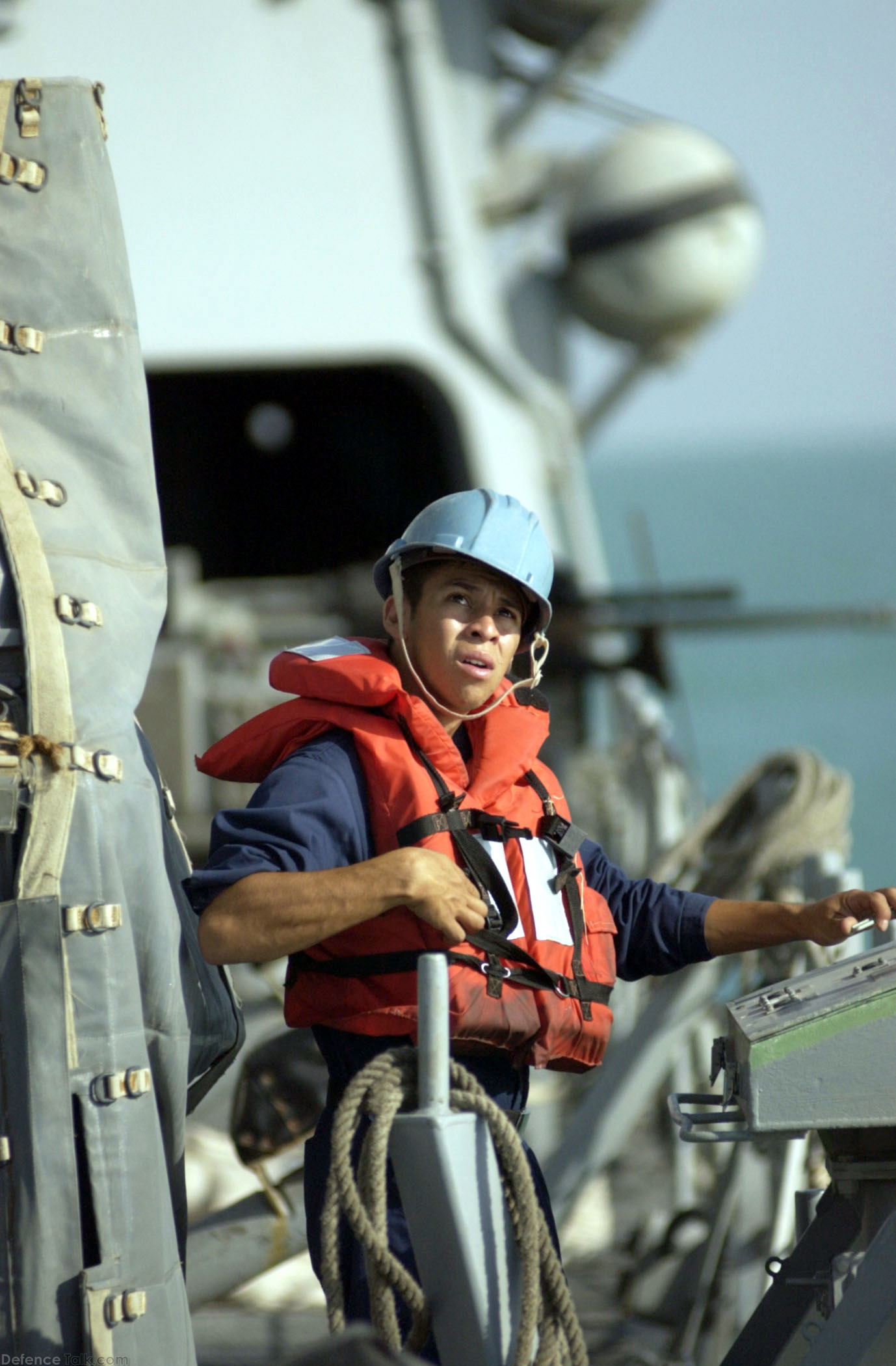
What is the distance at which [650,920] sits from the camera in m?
2.19

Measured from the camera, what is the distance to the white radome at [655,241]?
9188mm

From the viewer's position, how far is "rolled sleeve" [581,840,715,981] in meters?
2.19

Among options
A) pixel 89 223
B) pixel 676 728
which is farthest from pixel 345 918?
pixel 676 728

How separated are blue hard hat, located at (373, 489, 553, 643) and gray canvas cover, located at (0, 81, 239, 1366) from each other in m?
0.38

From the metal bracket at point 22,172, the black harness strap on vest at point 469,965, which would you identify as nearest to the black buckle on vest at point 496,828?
the black harness strap on vest at point 469,965

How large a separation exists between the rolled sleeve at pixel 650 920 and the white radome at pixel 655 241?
24.5ft

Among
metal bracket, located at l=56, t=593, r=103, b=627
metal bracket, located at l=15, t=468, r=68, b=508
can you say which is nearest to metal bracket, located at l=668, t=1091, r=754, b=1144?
metal bracket, located at l=56, t=593, r=103, b=627

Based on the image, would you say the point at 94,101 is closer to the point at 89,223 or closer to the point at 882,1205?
the point at 89,223

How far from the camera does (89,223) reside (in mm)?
2010

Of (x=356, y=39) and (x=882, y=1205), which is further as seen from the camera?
(x=356, y=39)

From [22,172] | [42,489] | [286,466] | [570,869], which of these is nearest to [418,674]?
[570,869]

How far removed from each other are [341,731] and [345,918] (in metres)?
0.32

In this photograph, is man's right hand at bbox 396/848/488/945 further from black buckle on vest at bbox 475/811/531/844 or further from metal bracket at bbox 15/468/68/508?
metal bracket at bbox 15/468/68/508

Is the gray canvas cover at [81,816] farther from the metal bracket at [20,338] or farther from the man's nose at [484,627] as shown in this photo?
the man's nose at [484,627]
